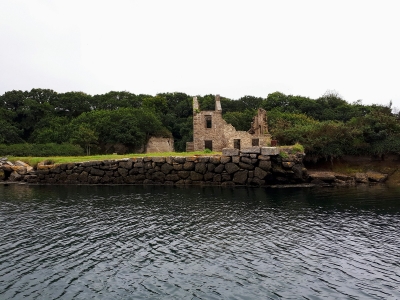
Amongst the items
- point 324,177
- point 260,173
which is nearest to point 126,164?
point 260,173

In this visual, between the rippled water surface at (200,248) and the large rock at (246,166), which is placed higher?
the large rock at (246,166)

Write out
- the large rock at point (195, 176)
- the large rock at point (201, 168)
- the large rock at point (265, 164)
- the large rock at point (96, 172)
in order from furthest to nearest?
1. the large rock at point (96, 172)
2. the large rock at point (195, 176)
3. the large rock at point (201, 168)
4. the large rock at point (265, 164)

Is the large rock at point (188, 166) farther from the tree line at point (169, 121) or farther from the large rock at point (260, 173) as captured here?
the tree line at point (169, 121)

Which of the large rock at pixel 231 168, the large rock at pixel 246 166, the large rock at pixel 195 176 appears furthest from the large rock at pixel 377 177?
the large rock at pixel 195 176

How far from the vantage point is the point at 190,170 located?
35438mm

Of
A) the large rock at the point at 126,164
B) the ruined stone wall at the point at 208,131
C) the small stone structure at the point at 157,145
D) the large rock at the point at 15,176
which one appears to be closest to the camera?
the large rock at the point at 126,164

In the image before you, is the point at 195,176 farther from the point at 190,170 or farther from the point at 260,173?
the point at 260,173

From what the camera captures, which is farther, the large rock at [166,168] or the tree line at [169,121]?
the tree line at [169,121]

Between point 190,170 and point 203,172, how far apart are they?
1.32m

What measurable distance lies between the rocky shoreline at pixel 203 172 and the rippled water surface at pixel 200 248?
28.7 ft

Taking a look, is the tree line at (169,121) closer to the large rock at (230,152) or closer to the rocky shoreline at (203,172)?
the rocky shoreline at (203,172)

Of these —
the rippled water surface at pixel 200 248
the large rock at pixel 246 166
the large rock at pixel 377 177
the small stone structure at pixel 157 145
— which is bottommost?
the rippled water surface at pixel 200 248

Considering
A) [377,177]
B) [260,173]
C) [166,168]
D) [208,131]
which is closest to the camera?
[260,173]

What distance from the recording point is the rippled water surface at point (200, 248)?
11047mm
